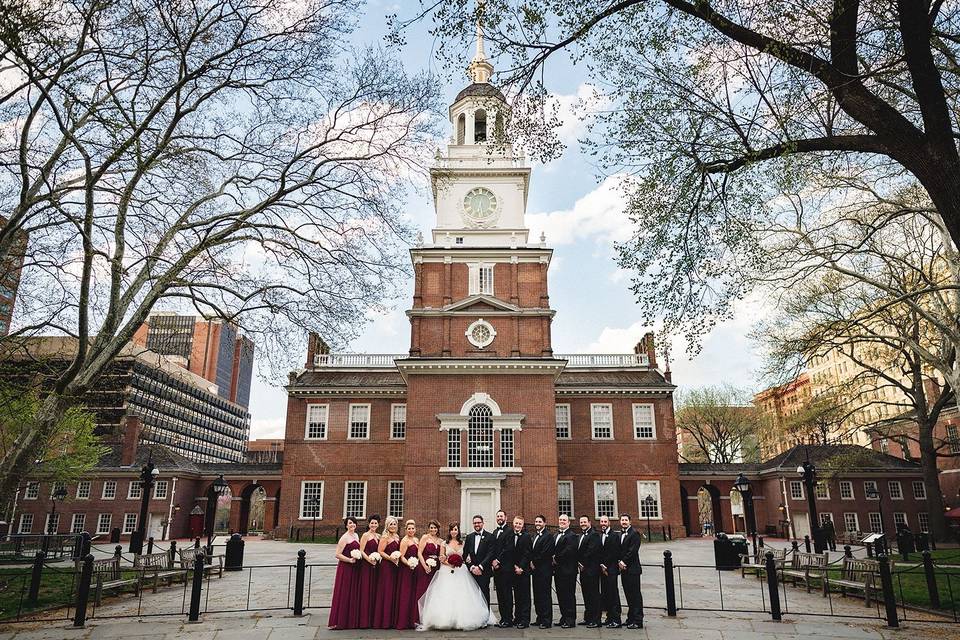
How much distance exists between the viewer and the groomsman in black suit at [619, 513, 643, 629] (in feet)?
33.2

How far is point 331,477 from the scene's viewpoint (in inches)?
1409

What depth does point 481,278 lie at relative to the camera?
31.9 meters

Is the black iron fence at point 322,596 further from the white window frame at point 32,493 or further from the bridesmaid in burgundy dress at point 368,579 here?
the white window frame at point 32,493

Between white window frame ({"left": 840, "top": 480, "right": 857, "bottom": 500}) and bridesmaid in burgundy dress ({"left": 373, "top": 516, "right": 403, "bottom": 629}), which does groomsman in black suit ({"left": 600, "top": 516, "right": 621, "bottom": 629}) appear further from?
white window frame ({"left": 840, "top": 480, "right": 857, "bottom": 500})

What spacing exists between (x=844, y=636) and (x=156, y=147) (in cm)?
1474

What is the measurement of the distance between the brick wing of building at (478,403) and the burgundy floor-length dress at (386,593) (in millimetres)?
18282

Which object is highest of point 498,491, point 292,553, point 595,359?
point 595,359

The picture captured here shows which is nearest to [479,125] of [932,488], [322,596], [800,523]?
[322,596]

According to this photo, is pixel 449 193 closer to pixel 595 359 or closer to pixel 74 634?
pixel 595 359

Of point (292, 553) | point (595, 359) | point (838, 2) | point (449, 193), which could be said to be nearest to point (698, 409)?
point (595, 359)

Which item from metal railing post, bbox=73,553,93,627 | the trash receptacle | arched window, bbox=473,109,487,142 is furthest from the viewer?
arched window, bbox=473,109,487,142

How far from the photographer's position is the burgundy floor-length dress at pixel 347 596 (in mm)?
9859

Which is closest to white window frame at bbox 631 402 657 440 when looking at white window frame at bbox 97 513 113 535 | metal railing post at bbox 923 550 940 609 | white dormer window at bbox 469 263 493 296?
white dormer window at bbox 469 263 493 296

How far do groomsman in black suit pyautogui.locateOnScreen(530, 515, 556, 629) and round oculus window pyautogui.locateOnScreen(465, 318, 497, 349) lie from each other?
19.8 meters
